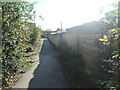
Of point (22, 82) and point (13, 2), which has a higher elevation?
point (13, 2)

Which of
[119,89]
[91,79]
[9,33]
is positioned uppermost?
[9,33]

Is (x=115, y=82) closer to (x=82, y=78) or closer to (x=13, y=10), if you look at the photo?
(x=82, y=78)

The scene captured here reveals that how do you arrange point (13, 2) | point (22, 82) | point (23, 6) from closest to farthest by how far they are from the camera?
point (13, 2)
point (23, 6)
point (22, 82)

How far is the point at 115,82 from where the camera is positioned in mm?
1730

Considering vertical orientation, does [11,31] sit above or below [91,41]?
above

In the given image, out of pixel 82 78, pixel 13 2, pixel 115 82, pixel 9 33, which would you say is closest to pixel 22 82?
pixel 9 33

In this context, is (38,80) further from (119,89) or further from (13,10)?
(119,89)

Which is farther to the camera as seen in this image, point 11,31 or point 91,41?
point 91,41

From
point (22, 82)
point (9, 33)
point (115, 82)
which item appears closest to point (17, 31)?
point (9, 33)

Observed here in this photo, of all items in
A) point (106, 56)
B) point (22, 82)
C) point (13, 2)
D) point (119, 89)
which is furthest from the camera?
point (22, 82)

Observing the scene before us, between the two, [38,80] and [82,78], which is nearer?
[82,78]

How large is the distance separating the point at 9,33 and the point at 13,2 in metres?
1.20

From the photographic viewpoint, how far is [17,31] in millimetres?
4828

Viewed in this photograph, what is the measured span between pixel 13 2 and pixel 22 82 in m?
3.50
